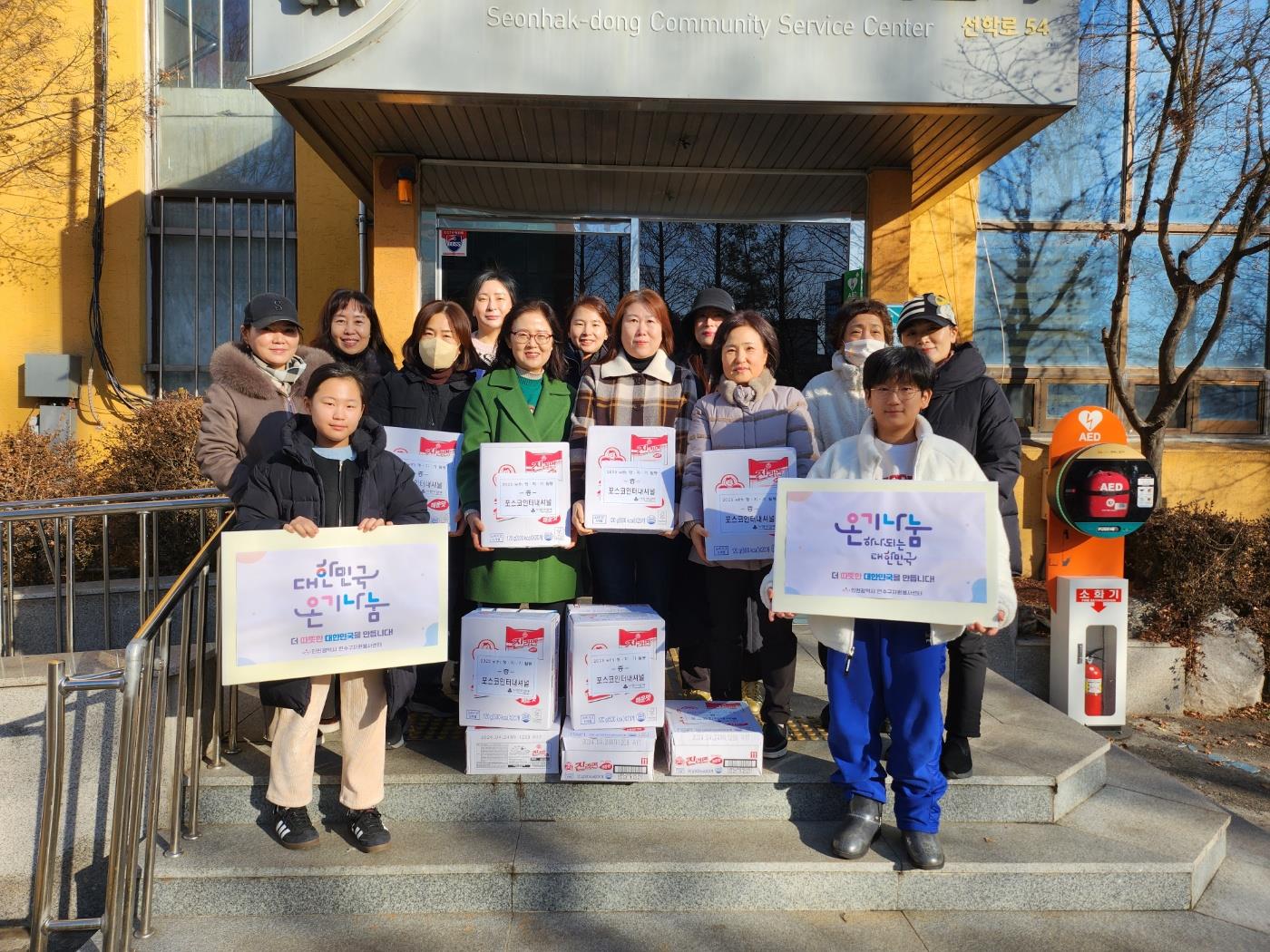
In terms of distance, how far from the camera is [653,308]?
13.6 feet

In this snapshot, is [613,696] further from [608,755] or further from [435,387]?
[435,387]

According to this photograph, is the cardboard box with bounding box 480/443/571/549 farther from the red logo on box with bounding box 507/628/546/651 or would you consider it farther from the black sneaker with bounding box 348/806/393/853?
the black sneaker with bounding box 348/806/393/853

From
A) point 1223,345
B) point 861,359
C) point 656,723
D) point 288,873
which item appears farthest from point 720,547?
point 1223,345

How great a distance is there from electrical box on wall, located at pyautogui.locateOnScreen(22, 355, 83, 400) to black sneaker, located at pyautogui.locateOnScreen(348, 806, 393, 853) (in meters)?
8.07

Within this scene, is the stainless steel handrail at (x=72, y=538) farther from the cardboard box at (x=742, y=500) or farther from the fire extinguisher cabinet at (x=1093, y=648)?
the fire extinguisher cabinet at (x=1093, y=648)

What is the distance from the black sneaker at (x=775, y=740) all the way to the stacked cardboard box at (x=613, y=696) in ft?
1.76

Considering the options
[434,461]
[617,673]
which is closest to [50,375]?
[434,461]

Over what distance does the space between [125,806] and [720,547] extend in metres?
2.43

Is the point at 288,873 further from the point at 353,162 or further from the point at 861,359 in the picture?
the point at 353,162

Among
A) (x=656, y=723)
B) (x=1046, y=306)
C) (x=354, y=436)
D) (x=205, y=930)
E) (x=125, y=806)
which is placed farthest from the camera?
(x=1046, y=306)

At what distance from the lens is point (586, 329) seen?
4.60 metres

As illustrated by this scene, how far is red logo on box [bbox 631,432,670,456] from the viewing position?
3.99 metres

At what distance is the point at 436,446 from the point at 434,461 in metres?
0.07

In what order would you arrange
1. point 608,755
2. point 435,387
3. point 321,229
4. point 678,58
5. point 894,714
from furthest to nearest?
point 321,229
point 678,58
point 435,387
point 608,755
point 894,714
